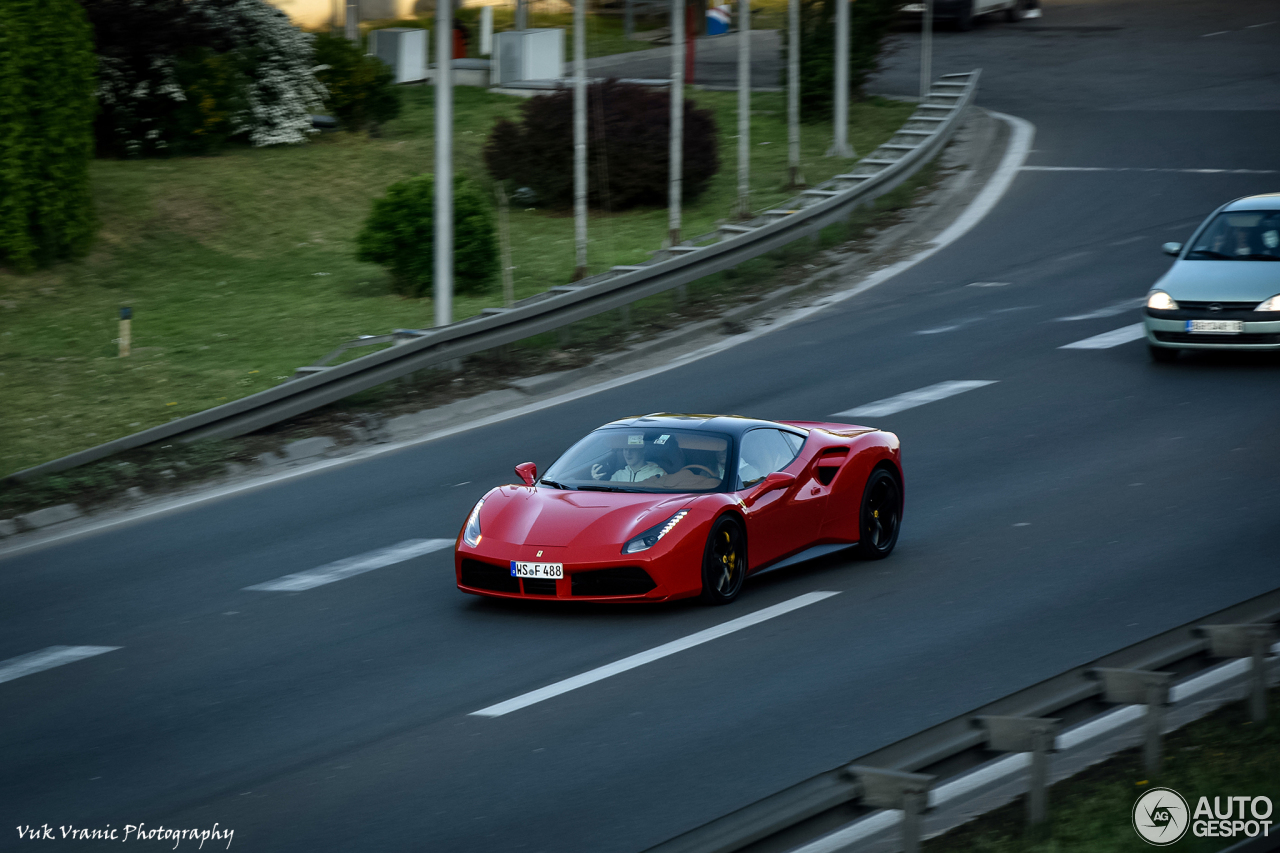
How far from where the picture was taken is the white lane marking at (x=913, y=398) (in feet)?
54.2

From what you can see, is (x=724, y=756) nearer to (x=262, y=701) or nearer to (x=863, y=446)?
(x=262, y=701)

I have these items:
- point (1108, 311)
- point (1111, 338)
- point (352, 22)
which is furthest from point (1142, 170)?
point (352, 22)

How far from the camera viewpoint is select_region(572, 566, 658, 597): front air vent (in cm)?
1012

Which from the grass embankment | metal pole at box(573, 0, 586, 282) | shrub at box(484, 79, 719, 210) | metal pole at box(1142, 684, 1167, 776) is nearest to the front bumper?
metal pole at box(573, 0, 586, 282)

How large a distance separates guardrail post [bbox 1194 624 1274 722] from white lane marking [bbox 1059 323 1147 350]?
12.1m

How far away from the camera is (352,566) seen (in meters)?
12.1

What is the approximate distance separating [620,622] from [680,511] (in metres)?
0.82

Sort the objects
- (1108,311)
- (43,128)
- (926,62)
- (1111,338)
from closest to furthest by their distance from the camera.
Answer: (1111,338) → (1108,311) → (43,128) → (926,62)

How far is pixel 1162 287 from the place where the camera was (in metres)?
17.8

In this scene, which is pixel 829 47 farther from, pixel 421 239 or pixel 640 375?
pixel 640 375

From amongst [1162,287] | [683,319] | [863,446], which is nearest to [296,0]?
[683,319]

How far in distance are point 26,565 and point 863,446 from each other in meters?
6.61

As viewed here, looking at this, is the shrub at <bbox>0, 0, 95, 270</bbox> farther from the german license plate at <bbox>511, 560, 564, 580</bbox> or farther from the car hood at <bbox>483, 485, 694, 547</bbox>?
the german license plate at <bbox>511, 560, 564, 580</bbox>

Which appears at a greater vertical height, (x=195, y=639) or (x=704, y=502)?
(x=704, y=502)
